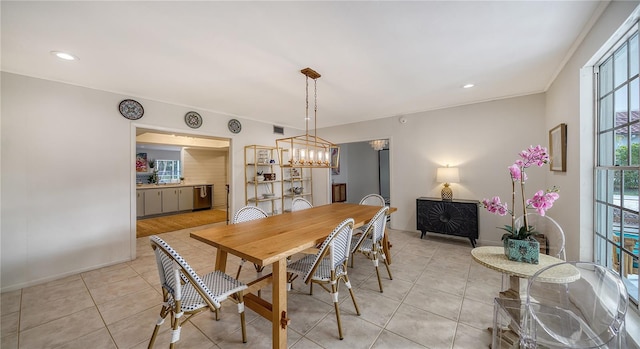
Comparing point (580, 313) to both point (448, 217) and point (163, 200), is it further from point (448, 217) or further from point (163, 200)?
point (163, 200)

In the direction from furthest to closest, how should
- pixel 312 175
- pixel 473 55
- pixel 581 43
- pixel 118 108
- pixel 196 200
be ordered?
pixel 196 200
pixel 312 175
pixel 118 108
pixel 473 55
pixel 581 43

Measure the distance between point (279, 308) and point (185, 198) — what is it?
6.81 m

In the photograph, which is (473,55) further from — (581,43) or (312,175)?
(312,175)

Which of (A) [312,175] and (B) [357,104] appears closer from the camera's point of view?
(B) [357,104]

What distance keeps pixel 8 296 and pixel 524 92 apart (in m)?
6.94

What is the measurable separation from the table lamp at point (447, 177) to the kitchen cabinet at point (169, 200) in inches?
281

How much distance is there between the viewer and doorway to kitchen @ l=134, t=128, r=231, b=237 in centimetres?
605

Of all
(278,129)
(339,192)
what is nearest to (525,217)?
(278,129)

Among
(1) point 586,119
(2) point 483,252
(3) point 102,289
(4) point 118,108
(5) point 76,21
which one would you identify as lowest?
(3) point 102,289

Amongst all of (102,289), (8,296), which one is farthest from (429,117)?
(8,296)

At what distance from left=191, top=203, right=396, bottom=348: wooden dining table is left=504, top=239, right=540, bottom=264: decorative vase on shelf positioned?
126 centimetres

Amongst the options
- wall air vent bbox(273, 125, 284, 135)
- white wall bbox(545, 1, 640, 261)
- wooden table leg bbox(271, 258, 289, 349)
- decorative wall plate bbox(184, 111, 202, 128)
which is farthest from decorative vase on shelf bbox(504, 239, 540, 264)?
wall air vent bbox(273, 125, 284, 135)

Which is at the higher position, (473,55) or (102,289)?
(473,55)

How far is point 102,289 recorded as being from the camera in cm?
247
